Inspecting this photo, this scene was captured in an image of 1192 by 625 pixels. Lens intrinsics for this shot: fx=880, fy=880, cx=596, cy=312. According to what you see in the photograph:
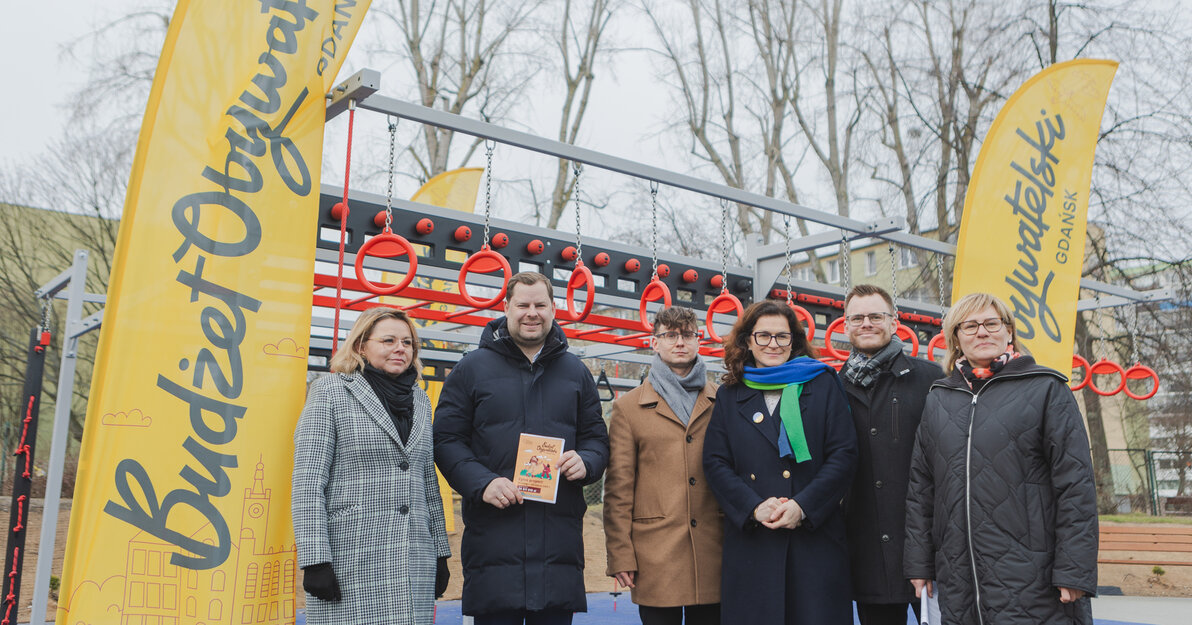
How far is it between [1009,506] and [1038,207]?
3825 millimetres

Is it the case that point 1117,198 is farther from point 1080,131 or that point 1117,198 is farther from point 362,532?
point 362,532

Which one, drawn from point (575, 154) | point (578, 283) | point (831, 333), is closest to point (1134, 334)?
point (831, 333)

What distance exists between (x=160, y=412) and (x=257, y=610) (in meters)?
0.74

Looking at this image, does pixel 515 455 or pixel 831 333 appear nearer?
pixel 515 455

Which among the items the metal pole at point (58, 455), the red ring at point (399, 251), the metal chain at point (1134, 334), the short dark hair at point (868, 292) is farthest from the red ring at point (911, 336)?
the metal chain at point (1134, 334)

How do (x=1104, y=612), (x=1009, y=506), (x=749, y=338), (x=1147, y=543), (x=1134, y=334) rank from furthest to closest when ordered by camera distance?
1. (x=1134, y=334)
2. (x=1147, y=543)
3. (x=1104, y=612)
4. (x=749, y=338)
5. (x=1009, y=506)

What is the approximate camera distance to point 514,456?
3.06 metres

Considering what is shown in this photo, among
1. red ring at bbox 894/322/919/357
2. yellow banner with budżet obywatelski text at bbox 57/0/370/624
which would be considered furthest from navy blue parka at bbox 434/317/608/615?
red ring at bbox 894/322/919/357

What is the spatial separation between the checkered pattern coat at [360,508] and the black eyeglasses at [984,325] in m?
1.91

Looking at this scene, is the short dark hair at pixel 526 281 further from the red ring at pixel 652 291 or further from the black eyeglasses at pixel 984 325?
the red ring at pixel 652 291

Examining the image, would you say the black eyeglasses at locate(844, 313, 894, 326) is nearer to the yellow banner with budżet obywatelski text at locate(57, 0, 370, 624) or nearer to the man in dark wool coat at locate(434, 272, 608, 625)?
the man in dark wool coat at locate(434, 272, 608, 625)

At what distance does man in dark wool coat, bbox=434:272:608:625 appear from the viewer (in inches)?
116

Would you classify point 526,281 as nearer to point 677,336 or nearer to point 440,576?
point 677,336

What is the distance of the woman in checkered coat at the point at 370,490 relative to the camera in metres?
2.79
